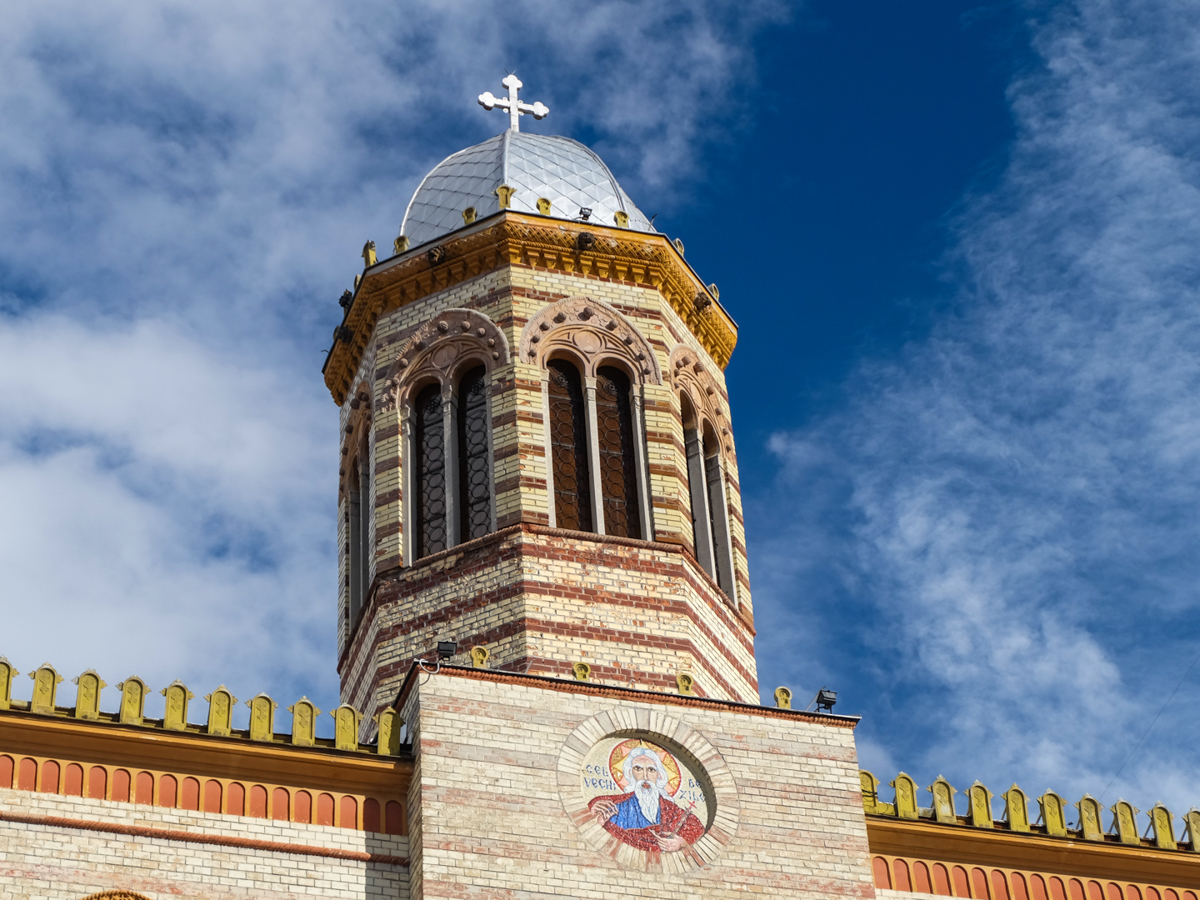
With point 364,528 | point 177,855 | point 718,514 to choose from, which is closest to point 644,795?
point 177,855

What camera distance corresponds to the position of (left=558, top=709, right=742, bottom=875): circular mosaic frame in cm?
2206

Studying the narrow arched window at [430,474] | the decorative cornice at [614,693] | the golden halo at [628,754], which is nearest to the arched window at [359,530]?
the narrow arched window at [430,474]

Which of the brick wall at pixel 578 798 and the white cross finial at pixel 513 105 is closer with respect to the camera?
the brick wall at pixel 578 798

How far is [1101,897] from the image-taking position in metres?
24.4

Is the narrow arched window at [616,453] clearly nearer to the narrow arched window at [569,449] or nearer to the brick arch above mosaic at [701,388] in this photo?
the narrow arched window at [569,449]

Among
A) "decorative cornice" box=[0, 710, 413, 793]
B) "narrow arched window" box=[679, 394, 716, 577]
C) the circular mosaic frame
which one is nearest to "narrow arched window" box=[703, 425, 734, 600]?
"narrow arched window" box=[679, 394, 716, 577]

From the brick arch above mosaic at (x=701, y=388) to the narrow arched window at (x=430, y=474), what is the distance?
3.18m

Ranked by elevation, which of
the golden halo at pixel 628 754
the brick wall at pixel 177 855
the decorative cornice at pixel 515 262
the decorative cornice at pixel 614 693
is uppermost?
the decorative cornice at pixel 515 262

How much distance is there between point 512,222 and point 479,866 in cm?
988

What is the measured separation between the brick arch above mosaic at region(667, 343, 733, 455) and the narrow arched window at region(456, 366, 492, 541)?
2.62m

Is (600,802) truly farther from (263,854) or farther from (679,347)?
(679,347)

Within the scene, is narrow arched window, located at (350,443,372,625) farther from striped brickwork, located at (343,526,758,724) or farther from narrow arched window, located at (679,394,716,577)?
narrow arched window, located at (679,394,716,577)

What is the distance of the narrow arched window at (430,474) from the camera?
26.3m

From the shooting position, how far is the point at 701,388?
2850 cm
